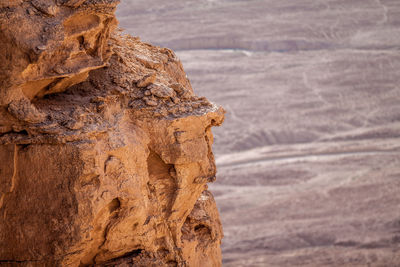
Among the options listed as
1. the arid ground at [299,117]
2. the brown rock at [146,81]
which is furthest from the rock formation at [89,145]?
the arid ground at [299,117]

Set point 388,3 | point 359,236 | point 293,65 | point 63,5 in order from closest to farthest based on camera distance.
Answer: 1. point 63,5
2. point 359,236
3. point 293,65
4. point 388,3

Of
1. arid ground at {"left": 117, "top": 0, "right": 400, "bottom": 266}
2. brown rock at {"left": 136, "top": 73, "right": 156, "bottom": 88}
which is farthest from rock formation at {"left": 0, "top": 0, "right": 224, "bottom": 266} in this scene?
arid ground at {"left": 117, "top": 0, "right": 400, "bottom": 266}

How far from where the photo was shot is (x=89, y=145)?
4504 millimetres

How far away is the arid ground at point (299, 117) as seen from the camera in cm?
1495

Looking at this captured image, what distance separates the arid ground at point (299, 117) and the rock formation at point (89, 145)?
29.3ft

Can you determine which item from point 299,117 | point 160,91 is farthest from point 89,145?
point 299,117

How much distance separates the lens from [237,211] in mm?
16594

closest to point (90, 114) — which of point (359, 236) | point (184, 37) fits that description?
point (359, 236)

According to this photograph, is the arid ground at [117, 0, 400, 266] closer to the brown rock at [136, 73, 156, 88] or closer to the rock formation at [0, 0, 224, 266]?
the rock formation at [0, 0, 224, 266]

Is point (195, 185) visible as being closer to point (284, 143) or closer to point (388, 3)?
point (284, 143)

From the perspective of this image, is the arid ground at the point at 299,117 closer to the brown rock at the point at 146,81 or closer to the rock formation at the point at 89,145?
the rock formation at the point at 89,145

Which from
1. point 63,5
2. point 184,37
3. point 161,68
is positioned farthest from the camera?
point 184,37

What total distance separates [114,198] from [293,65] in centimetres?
2452

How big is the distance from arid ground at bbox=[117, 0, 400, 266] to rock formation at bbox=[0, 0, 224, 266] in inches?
352
